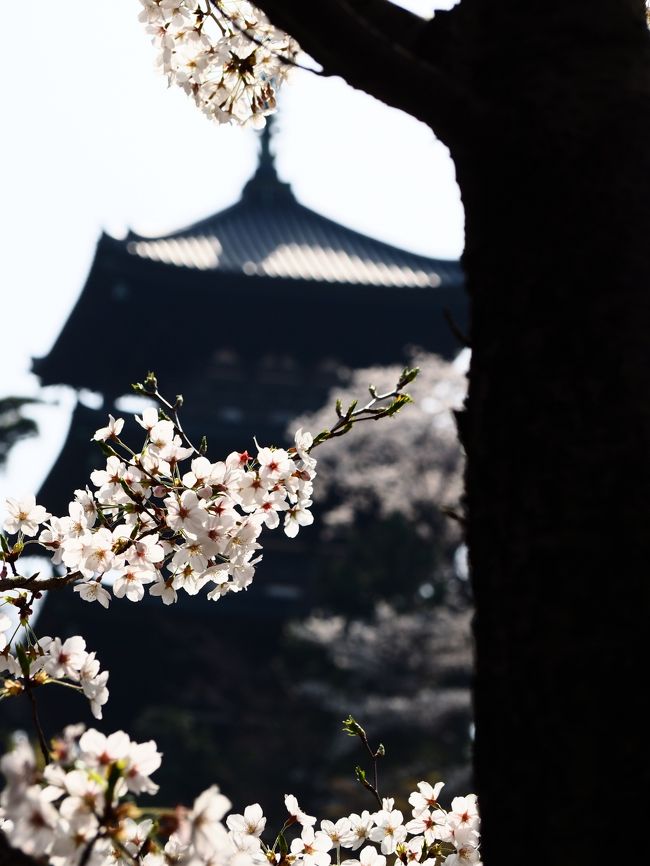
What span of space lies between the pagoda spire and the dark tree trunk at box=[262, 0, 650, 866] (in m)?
21.3

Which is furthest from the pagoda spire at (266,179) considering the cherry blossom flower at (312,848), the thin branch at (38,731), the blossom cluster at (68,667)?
the thin branch at (38,731)

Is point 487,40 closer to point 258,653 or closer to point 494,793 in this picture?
point 494,793

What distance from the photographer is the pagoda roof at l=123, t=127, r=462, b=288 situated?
19125 mm

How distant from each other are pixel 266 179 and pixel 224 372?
5.30 metres

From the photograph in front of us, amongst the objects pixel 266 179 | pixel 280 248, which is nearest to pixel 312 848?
pixel 280 248

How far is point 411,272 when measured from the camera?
66.4 feet

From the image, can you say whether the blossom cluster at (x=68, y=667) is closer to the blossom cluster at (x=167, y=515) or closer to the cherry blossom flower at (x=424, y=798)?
the blossom cluster at (x=167, y=515)

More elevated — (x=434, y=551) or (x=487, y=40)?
(x=434, y=551)

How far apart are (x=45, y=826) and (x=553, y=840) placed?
0.59m

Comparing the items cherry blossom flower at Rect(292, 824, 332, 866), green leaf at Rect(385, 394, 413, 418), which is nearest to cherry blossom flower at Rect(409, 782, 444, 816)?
cherry blossom flower at Rect(292, 824, 332, 866)

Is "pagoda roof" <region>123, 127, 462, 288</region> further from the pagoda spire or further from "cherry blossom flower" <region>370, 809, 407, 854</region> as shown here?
"cherry blossom flower" <region>370, 809, 407, 854</region>

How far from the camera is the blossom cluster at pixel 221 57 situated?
112 inches

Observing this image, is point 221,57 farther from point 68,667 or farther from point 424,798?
point 424,798

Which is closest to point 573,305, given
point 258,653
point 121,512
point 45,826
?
point 45,826
